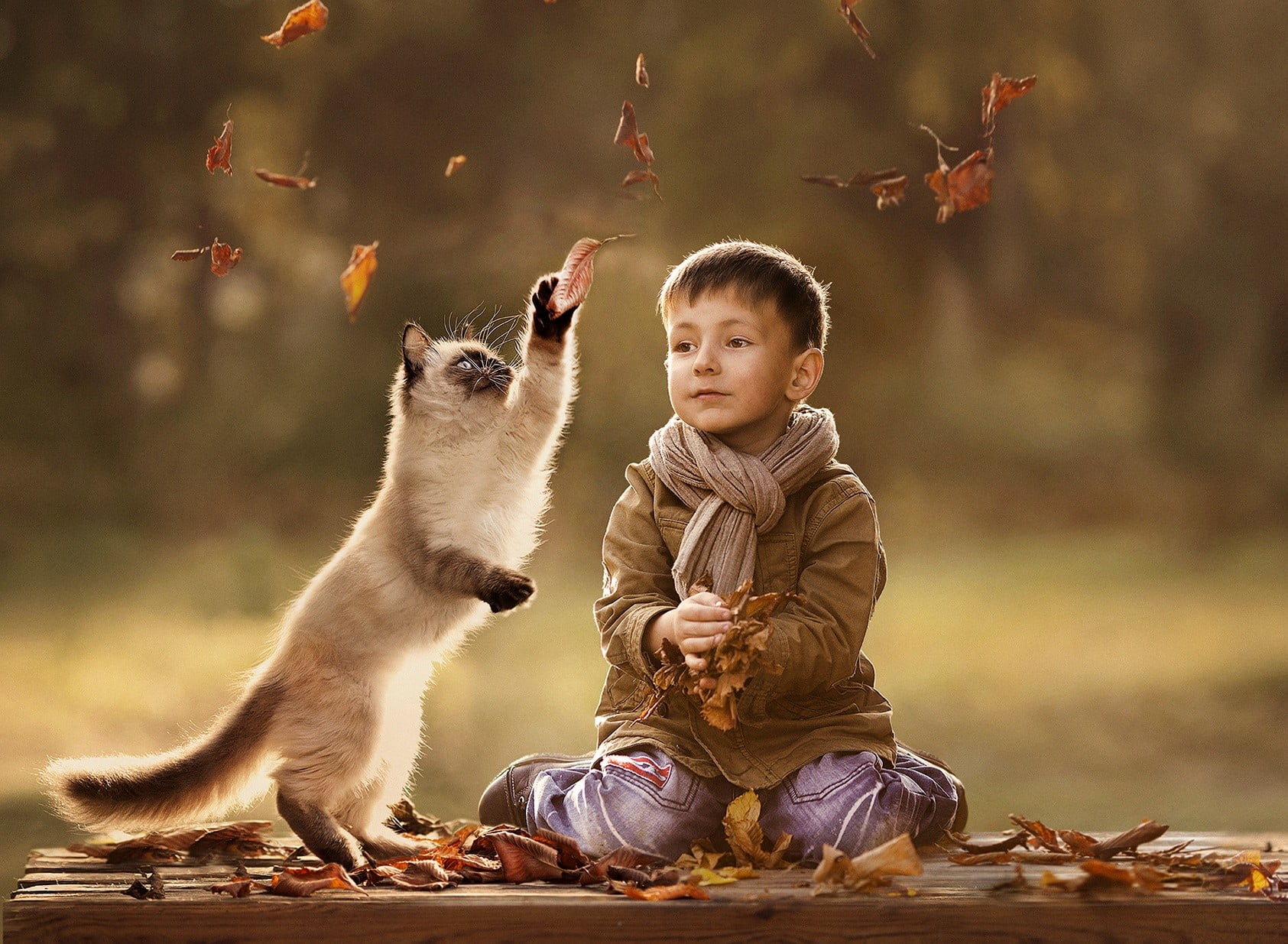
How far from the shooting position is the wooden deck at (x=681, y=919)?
8.12ft

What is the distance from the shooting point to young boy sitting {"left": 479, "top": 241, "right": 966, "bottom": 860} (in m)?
2.92

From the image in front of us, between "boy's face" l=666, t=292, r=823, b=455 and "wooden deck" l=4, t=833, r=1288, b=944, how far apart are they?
1022 millimetres

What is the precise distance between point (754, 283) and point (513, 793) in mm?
1311

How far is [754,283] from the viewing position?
9.87 feet

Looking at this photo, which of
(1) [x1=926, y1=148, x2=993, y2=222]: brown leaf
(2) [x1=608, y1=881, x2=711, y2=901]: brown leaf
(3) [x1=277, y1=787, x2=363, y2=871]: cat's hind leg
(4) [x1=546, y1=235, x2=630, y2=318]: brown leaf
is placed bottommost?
(2) [x1=608, y1=881, x2=711, y2=901]: brown leaf

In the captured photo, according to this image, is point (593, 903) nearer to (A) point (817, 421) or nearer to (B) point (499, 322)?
(A) point (817, 421)

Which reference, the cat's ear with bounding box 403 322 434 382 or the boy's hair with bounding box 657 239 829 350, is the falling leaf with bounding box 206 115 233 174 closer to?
the cat's ear with bounding box 403 322 434 382

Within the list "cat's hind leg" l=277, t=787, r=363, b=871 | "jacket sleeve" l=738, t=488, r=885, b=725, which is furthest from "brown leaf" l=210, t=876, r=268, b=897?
"jacket sleeve" l=738, t=488, r=885, b=725

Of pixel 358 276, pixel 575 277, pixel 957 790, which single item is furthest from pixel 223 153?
pixel 957 790

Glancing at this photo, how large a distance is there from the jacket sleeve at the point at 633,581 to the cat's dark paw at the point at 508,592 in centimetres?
20

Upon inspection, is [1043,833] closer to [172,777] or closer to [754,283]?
[754,283]

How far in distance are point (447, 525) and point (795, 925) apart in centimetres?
117

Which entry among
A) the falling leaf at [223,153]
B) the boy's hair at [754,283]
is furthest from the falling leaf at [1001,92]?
the falling leaf at [223,153]

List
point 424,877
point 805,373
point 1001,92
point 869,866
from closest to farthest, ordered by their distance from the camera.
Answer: point 869,866 → point 424,877 → point 1001,92 → point 805,373
